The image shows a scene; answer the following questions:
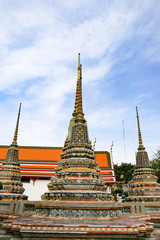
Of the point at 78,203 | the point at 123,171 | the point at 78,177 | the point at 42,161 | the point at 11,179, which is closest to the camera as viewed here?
the point at 78,203

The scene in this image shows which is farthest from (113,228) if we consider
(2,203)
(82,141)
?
(2,203)

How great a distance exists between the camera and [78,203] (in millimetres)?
5730

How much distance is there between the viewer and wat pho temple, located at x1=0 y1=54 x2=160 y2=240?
184 inches

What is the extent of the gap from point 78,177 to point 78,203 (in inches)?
43.2

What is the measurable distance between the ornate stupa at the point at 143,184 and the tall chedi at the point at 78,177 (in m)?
5.62

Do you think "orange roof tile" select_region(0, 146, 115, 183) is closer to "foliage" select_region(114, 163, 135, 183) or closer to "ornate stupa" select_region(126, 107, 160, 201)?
"ornate stupa" select_region(126, 107, 160, 201)

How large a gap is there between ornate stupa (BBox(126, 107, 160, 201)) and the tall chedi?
5.62m

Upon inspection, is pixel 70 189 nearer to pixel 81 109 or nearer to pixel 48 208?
Answer: pixel 48 208

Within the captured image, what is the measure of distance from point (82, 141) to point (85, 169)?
133 cm

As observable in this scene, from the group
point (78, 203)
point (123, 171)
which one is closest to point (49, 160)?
point (78, 203)

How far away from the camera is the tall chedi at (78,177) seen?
6.19 meters

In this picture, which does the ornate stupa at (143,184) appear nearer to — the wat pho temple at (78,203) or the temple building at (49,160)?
the wat pho temple at (78,203)

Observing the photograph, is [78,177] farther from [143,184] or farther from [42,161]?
[42,161]

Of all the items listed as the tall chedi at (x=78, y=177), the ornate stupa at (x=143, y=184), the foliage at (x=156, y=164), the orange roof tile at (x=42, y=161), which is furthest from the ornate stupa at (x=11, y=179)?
the foliage at (x=156, y=164)
